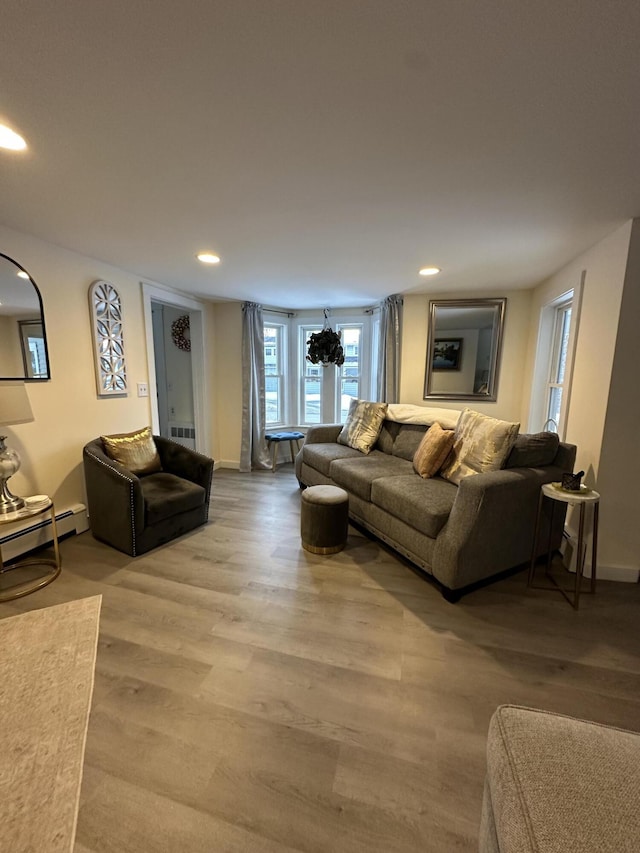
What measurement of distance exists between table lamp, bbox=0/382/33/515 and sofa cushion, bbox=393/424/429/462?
117 inches

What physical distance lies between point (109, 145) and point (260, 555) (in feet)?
7.99

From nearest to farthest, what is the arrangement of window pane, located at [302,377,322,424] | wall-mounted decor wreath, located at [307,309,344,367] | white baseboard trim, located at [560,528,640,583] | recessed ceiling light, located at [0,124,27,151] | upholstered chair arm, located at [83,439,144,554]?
recessed ceiling light, located at [0,124,27,151]
white baseboard trim, located at [560,528,640,583]
upholstered chair arm, located at [83,439,144,554]
wall-mounted decor wreath, located at [307,309,344,367]
window pane, located at [302,377,322,424]

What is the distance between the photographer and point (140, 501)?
2434 mm

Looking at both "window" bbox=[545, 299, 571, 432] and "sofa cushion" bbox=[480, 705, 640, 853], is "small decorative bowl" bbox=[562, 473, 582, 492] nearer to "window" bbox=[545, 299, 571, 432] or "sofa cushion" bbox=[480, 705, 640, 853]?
"window" bbox=[545, 299, 571, 432]

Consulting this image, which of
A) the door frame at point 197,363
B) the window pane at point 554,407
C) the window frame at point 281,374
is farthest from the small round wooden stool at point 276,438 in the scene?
the window pane at point 554,407

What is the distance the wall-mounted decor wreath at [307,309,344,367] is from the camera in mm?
4340

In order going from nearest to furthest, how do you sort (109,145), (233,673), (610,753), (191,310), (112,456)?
(610,753) → (109,145) → (233,673) → (112,456) → (191,310)

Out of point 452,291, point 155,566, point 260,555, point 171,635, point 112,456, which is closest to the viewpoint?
point 171,635

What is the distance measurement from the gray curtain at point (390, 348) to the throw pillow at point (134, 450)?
2.58 m

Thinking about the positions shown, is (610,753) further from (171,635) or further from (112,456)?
(112,456)

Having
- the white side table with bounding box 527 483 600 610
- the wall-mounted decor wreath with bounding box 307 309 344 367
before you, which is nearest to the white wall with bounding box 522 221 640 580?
the white side table with bounding box 527 483 600 610

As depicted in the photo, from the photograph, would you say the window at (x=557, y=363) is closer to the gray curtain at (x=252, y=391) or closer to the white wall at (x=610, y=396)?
the white wall at (x=610, y=396)

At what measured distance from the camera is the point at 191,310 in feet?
14.0

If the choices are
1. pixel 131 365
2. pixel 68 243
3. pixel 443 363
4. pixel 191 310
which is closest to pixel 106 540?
pixel 131 365
